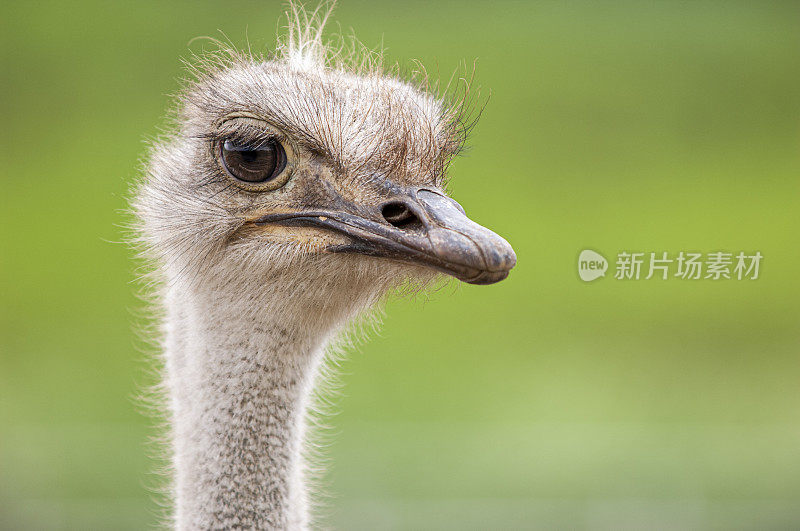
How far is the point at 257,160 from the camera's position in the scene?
1.75 meters

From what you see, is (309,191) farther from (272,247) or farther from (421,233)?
(421,233)

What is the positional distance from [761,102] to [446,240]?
7.65 meters

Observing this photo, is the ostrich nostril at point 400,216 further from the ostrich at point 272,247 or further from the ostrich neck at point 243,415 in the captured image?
the ostrich neck at point 243,415

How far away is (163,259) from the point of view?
6.56 ft

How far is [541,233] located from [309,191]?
18.8 ft

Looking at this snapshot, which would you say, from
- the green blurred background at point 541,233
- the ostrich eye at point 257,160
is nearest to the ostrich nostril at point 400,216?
the ostrich eye at point 257,160

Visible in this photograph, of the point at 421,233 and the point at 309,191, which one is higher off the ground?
the point at 309,191

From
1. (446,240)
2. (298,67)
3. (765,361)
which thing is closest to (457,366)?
(765,361)

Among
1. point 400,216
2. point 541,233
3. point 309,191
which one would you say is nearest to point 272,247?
point 309,191

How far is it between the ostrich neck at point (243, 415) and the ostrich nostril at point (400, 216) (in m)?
0.29

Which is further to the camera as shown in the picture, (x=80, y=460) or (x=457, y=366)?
(x=457, y=366)

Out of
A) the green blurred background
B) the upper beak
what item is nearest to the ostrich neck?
the upper beak

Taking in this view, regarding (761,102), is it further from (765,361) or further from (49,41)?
(49,41)

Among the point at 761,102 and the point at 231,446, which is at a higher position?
the point at 761,102
